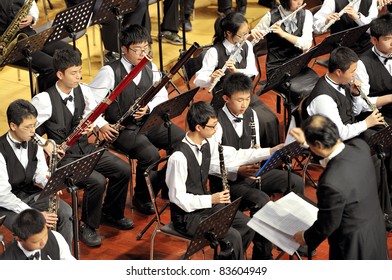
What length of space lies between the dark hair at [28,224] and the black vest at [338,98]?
258 centimetres

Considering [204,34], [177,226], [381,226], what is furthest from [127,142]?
[204,34]

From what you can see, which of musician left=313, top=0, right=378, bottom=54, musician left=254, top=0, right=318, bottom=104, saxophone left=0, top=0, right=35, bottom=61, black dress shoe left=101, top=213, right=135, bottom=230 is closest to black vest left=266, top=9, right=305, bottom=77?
musician left=254, top=0, right=318, bottom=104

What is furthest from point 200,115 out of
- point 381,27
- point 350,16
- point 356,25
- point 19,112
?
point 356,25

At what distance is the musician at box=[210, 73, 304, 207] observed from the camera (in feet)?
21.2

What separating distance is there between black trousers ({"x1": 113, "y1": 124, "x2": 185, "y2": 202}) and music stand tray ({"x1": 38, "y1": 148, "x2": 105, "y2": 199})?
114cm

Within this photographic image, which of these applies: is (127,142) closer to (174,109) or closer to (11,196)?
(174,109)

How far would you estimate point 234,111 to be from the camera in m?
6.63

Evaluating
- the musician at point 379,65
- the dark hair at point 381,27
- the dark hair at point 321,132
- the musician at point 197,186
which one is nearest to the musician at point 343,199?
the dark hair at point 321,132

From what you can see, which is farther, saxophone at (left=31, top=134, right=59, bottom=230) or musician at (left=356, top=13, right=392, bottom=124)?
musician at (left=356, top=13, right=392, bottom=124)

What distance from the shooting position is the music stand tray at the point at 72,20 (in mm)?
7141

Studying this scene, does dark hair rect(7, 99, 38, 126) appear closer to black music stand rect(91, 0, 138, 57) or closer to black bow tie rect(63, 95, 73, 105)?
black bow tie rect(63, 95, 73, 105)

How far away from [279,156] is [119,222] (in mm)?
1577

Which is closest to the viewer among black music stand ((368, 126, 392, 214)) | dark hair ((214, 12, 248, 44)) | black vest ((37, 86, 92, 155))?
black music stand ((368, 126, 392, 214))

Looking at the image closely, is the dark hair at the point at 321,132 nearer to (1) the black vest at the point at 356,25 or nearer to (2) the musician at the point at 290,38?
(2) the musician at the point at 290,38
